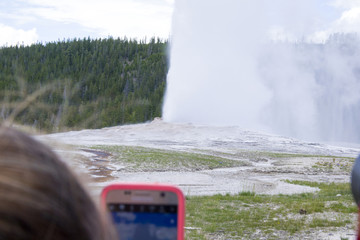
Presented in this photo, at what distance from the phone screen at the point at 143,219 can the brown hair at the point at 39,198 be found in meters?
1.00

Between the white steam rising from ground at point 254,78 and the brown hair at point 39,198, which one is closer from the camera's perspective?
the brown hair at point 39,198

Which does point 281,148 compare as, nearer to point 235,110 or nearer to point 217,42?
point 235,110

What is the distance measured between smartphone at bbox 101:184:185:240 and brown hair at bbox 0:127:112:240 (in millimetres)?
989

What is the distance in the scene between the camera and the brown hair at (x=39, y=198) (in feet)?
2.50

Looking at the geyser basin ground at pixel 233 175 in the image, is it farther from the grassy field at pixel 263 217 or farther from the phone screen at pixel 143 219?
the phone screen at pixel 143 219

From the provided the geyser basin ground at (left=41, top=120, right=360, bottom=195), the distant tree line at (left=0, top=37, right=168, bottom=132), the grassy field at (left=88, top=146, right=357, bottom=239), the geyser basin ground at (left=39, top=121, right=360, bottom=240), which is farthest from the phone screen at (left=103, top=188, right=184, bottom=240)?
the distant tree line at (left=0, top=37, right=168, bottom=132)

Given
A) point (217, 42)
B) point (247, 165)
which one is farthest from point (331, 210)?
point (217, 42)

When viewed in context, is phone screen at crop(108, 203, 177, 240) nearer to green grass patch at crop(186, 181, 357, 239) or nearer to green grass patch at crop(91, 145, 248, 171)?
green grass patch at crop(186, 181, 357, 239)

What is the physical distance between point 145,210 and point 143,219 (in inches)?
1.4

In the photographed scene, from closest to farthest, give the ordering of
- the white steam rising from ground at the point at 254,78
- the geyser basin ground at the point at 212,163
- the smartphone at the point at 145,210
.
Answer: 1. the smartphone at the point at 145,210
2. the geyser basin ground at the point at 212,163
3. the white steam rising from ground at the point at 254,78

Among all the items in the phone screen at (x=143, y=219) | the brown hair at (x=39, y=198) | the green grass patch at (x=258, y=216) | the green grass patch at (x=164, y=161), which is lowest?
the green grass patch at (x=164, y=161)

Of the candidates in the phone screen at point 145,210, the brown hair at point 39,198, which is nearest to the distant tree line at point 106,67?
the phone screen at point 145,210

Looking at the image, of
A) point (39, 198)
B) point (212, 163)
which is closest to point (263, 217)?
point (39, 198)

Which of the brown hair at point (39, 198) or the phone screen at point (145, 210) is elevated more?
the brown hair at point (39, 198)
